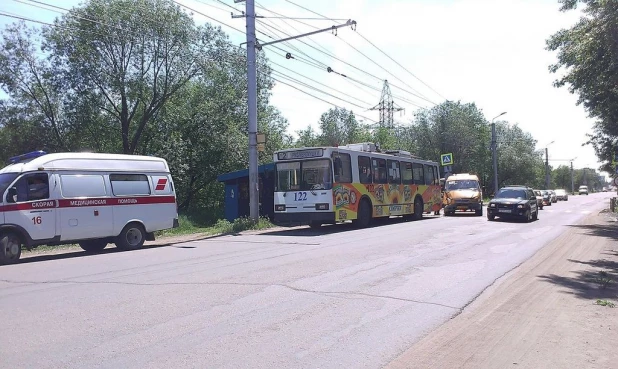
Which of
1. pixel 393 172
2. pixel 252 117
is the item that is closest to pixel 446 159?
pixel 393 172

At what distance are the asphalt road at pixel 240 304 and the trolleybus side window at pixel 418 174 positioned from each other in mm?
11844

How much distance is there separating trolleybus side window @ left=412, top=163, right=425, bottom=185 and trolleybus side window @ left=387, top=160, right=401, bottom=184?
1909 millimetres

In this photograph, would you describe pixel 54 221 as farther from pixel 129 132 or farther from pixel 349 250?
pixel 129 132

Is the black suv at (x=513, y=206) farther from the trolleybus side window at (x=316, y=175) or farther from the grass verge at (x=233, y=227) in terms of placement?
the grass verge at (x=233, y=227)

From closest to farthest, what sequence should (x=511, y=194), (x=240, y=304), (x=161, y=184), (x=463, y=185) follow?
(x=240, y=304)
(x=161, y=184)
(x=511, y=194)
(x=463, y=185)

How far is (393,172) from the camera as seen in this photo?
2370 cm

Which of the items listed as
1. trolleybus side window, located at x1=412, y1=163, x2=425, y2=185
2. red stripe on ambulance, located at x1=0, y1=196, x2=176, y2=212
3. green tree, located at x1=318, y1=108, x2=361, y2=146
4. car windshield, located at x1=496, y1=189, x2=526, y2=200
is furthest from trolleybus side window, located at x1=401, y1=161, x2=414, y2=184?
green tree, located at x1=318, y1=108, x2=361, y2=146

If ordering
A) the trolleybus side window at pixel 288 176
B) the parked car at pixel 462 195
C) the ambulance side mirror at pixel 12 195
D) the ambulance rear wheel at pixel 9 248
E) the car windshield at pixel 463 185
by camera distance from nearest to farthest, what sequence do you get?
1. the ambulance rear wheel at pixel 9 248
2. the ambulance side mirror at pixel 12 195
3. the trolleybus side window at pixel 288 176
4. the parked car at pixel 462 195
5. the car windshield at pixel 463 185

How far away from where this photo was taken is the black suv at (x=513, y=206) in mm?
23359

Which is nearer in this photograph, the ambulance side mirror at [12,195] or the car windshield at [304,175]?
the ambulance side mirror at [12,195]

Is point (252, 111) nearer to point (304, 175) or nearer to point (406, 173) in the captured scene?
point (304, 175)

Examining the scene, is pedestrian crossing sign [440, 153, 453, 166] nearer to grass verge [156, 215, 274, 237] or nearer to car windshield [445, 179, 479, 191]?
car windshield [445, 179, 479, 191]

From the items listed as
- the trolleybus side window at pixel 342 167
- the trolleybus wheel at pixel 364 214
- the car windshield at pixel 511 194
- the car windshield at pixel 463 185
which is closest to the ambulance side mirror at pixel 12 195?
the trolleybus side window at pixel 342 167

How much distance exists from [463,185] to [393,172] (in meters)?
7.56
